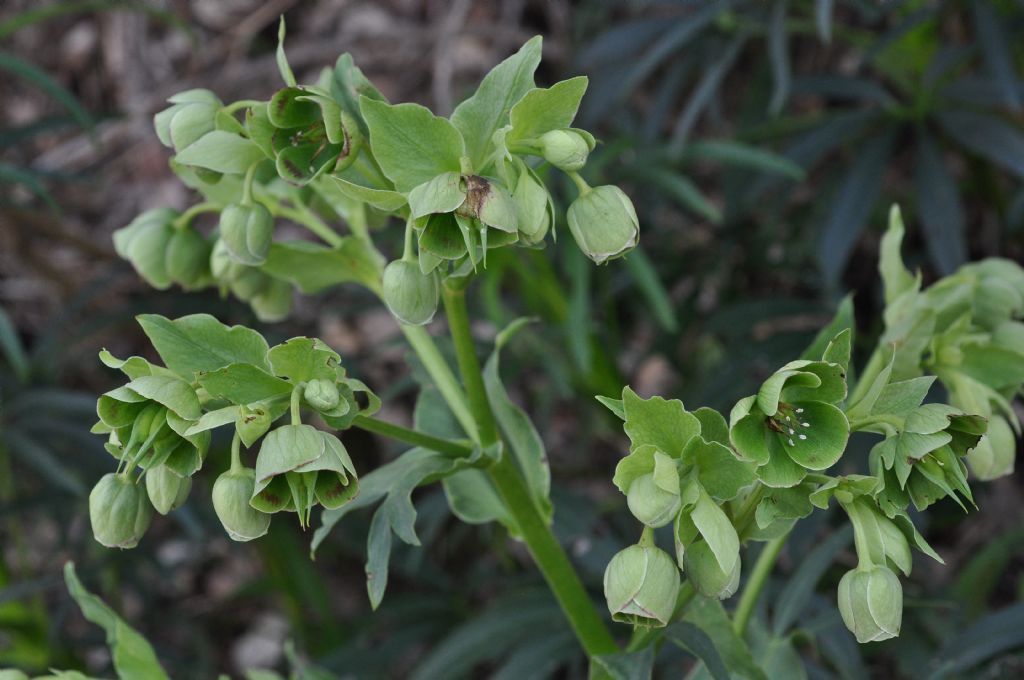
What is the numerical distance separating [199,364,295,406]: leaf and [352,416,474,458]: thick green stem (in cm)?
6

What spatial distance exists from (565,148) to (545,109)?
33 mm

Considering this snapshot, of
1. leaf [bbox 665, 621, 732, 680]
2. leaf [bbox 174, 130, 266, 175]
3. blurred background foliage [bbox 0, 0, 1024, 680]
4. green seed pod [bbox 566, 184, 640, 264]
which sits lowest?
blurred background foliage [bbox 0, 0, 1024, 680]

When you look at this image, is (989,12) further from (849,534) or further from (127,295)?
(127,295)

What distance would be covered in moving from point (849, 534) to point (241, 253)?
0.56 m

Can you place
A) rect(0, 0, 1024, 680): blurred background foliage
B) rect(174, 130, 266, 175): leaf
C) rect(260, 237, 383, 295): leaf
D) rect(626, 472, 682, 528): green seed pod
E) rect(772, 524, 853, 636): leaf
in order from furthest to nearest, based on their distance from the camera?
rect(0, 0, 1024, 680): blurred background foliage < rect(772, 524, 853, 636): leaf < rect(260, 237, 383, 295): leaf < rect(174, 130, 266, 175): leaf < rect(626, 472, 682, 528): green seed pod

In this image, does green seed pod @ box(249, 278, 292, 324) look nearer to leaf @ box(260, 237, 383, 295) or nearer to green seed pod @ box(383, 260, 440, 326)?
leaf @ box(260, 237, 383, 295)

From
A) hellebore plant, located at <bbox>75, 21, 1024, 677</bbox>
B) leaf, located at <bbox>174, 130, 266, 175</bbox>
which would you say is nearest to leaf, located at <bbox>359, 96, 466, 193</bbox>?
hellebore plant, located at <bbox>75, 21, 1024, 677</bbox>

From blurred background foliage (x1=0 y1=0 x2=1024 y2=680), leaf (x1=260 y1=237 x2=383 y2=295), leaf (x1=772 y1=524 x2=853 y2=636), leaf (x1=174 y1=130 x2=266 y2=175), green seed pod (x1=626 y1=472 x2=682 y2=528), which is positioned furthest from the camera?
blurred background foliage (x1=0 y1=0 x2=1024 y2=680)

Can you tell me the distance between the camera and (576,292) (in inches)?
51.3

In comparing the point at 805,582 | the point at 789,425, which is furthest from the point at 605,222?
the point at 805,582

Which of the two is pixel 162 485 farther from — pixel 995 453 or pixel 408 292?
pixel 995 453

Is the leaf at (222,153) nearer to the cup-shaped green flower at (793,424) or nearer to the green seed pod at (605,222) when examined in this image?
the green seed pod at (605,222)

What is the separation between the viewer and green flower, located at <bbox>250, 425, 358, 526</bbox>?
0.60 m

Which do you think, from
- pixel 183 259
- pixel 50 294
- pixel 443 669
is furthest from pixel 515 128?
pixel 50 294
